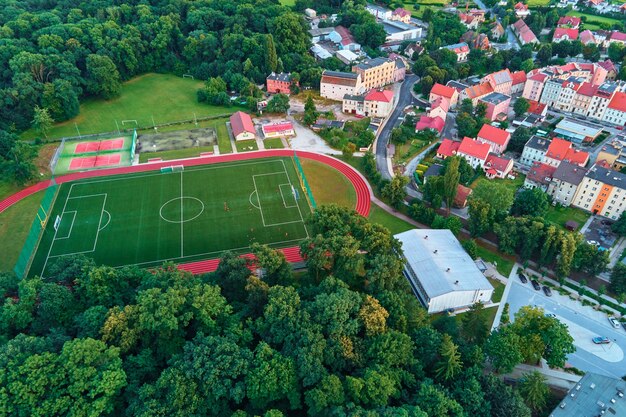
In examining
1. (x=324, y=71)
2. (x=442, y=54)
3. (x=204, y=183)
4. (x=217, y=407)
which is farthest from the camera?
(x=442, y=54)

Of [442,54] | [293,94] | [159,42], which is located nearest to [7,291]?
[293,94]

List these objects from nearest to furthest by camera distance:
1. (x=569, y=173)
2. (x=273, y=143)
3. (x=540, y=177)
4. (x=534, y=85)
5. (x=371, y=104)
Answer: (x=569, y=173) < (x=540, y=177) < (x=273, y=143) < (x=371, y=104) < (x=534, y=85)

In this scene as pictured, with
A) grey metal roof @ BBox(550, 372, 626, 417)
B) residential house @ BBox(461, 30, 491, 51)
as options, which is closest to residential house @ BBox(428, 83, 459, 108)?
residential house @ BBox(461, 30, 491, 51)

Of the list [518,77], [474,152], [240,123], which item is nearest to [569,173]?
[474,152]

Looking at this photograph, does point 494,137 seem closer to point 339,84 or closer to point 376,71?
point 376,71

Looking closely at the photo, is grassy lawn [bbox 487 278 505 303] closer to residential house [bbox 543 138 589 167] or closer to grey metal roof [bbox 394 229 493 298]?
grey metal roof [bbox 394 229 493 298]

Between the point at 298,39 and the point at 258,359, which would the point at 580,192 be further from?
the point at 298,39

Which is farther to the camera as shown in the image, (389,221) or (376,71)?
(376,71)
